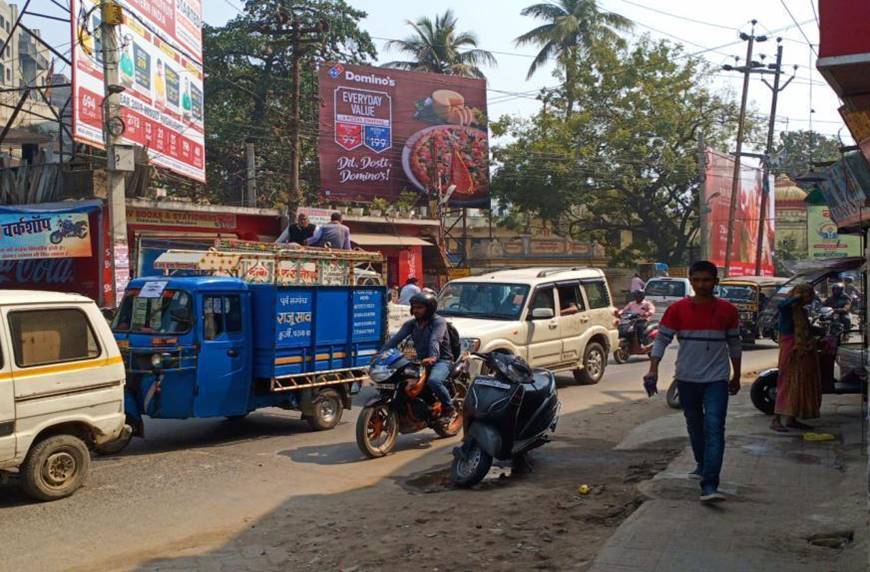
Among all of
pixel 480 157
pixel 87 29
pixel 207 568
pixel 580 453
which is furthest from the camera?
pixel 480 157

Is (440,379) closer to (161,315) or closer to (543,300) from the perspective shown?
(161,315)

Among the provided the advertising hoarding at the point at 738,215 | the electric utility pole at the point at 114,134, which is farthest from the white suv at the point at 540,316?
the advertising hoarding at the point at 738,215

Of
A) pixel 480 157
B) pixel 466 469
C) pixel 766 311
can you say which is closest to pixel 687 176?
pixel 480 157

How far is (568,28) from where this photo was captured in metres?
46.5

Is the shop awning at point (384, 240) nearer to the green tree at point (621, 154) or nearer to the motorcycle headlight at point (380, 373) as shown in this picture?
the green tree at point (621, 154)

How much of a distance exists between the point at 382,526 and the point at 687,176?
37686mm

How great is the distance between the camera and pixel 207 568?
5.39 metres

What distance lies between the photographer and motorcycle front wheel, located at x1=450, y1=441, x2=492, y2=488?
7.26m

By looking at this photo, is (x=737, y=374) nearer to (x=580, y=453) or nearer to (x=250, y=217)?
(x=580, y=453)

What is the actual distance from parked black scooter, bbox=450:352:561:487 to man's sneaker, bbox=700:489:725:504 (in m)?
1.77

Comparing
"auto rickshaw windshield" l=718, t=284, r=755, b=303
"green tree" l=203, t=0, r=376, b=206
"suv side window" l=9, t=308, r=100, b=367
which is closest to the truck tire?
"suv side window" l=9, t=308, r=100, b=367

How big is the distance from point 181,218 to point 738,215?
3045 cm

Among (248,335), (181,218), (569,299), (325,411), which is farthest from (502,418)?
(181,218)

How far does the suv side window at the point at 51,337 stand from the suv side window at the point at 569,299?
7746 mm
